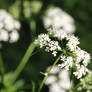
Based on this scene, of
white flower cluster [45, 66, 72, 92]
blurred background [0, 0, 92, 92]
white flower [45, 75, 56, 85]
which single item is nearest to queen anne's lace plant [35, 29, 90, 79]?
white flower cluster [45, 66, 72, 92]

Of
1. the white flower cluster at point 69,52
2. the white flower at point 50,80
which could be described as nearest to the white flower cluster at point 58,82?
the white flower at point 50,80

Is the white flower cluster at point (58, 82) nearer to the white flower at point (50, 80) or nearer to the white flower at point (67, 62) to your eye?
the white flower at point (50, 80)

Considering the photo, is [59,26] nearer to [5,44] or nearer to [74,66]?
[5,44]

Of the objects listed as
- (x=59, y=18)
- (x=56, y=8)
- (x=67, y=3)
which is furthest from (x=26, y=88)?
(x=67, y=3)

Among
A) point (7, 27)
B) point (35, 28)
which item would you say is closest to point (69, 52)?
point (7, 27)

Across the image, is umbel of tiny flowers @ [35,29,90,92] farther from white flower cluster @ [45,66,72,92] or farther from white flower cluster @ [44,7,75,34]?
white flower cluster @ [44,7,75,34]
